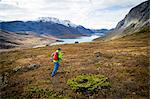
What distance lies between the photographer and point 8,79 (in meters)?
29.4

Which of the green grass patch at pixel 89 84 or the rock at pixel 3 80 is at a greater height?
the green grass patch at pixel 89 84

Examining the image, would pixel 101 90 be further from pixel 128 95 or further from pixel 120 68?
pixel 120 68

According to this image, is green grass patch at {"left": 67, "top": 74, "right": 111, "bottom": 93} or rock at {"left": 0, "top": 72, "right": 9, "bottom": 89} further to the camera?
rock at {"left": 0, "top": 72, "right": 9, "bottom": 89}

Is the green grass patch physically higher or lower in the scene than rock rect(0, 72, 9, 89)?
higher

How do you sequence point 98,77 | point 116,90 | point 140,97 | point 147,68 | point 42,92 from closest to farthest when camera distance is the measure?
point 140,97 → point 116,90 → point 42,92 → point 98,77 → point 147,68

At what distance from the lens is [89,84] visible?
21406 millimetres

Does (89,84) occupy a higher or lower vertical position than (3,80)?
higher

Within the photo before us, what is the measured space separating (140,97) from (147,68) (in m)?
9.17

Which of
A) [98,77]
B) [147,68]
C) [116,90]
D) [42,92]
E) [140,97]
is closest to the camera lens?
[140,97]

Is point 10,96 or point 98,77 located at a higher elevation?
point 98,77

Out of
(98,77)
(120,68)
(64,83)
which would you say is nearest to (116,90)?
(98,77)

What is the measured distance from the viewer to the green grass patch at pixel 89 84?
2115 centimetres

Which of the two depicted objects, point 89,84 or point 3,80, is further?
point 3,80

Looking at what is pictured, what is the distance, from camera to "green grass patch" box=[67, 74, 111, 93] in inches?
832
